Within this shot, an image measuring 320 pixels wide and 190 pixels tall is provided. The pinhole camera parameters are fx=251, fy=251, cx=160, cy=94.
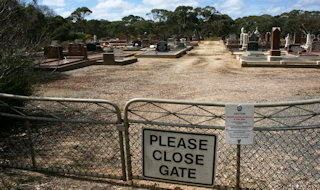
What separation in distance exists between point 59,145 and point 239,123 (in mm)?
3458

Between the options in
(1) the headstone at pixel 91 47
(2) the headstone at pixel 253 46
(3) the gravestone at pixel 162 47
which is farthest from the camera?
(1) the headstone at pixel 91 47

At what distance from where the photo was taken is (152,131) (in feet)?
9.16

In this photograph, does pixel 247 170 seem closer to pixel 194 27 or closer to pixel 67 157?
pixel 67 157

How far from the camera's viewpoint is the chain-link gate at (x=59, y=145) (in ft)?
11.1

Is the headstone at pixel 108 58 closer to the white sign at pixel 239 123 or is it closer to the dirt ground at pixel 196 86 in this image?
→ the dirt ground at pixel 196 86

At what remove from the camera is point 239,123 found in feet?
8.80

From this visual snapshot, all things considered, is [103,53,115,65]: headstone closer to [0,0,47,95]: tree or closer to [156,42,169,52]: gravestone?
[156,42,169,52]: gravestone

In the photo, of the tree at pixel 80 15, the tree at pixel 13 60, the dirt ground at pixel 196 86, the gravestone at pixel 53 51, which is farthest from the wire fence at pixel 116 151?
the tree at pixel 80 15

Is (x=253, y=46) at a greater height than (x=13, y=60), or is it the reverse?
(x=253, y=46)

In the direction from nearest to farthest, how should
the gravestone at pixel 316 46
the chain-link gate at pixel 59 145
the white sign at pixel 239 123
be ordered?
the white sign at pixel 239 123 → the chain-link gate at pixel 59 145 → the gravestone at pixel 316 46

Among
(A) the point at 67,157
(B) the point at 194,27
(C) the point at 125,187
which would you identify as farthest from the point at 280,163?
(B) the point at 194,27

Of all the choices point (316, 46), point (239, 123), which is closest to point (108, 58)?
point (239, 123)

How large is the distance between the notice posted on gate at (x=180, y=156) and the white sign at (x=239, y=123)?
234 mm

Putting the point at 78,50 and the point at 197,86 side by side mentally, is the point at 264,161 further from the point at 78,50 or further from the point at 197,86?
the point at 78,50
